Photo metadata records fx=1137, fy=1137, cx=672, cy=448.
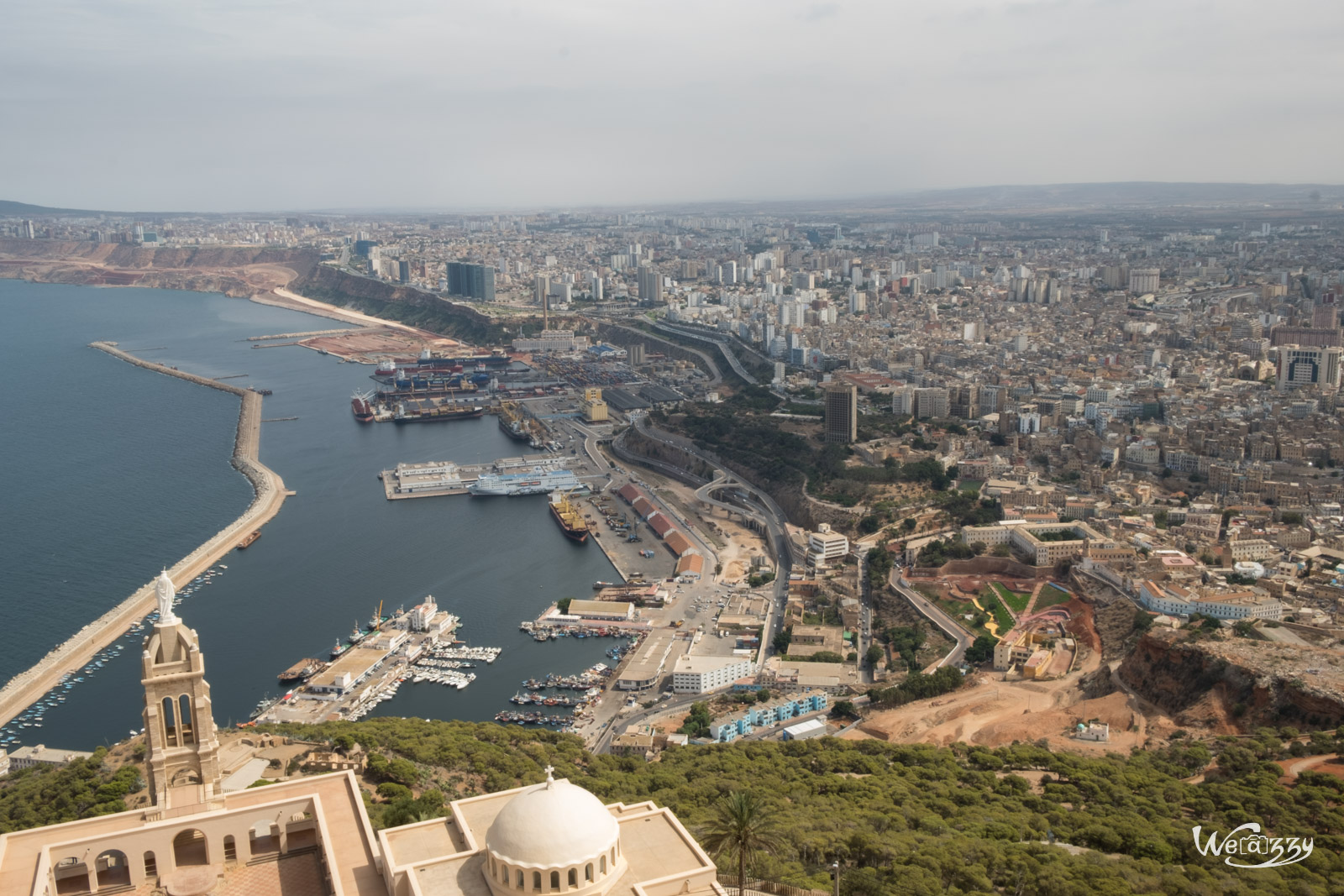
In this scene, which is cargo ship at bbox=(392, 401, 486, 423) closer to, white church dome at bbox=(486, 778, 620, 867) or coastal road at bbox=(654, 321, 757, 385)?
coastal road at bbox=(654, 321, 757, 385)

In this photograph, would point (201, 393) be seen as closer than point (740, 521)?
No

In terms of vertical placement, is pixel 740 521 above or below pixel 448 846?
below

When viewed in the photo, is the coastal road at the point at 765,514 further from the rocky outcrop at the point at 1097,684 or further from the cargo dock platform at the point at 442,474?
the rocky outcrop at the point at 1097,684

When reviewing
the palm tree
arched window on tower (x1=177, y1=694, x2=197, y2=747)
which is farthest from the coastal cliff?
arched window on tower (x1=177, y1=694, x2=197, y2=747)

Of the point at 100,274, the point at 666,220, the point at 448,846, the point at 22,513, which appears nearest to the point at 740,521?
the point at 22,513

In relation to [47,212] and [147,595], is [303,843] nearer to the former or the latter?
[147,595]

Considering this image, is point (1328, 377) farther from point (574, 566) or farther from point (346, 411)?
point (346, 411)

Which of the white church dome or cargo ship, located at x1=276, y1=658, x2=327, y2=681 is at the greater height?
the white church dome
